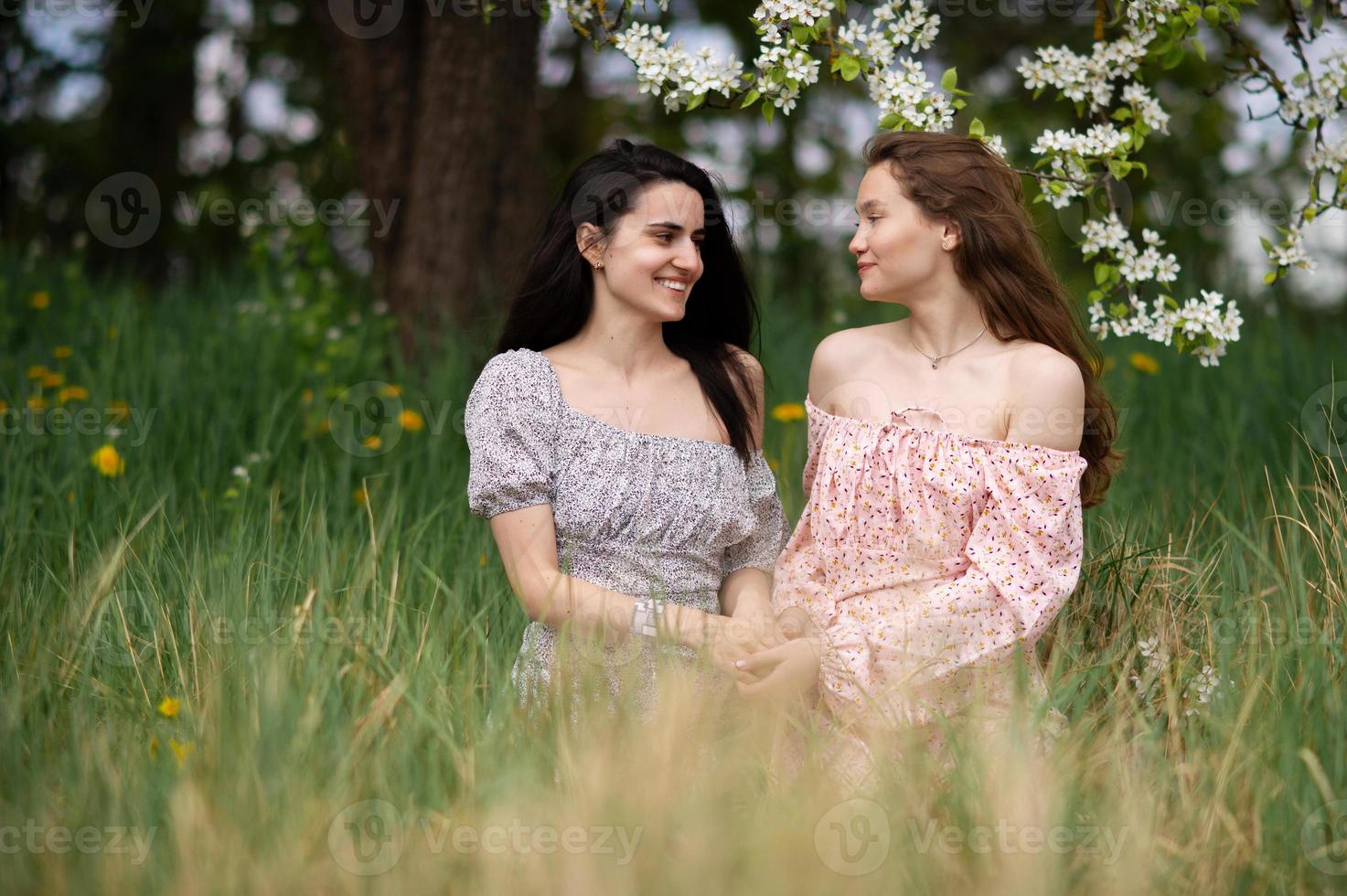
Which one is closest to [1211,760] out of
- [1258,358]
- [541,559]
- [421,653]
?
[541,559]

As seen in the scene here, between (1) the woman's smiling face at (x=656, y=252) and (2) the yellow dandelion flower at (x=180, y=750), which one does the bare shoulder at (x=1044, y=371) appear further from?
(2) the yellow dandelion flower at (x=180, y=750)

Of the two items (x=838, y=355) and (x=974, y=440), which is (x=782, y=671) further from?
(x=838, y=355)

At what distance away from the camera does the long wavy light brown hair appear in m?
2.50

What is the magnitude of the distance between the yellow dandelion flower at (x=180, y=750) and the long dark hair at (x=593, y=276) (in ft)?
3.55

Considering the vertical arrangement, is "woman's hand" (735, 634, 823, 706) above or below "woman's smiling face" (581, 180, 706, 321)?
below

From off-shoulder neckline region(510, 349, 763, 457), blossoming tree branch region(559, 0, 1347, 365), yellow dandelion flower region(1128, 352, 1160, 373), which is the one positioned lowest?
off-shoulder neckline region(510, 349, 763, 457)

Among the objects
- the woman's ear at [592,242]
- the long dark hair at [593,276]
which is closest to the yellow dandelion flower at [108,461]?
the long dark hair at [593,276]

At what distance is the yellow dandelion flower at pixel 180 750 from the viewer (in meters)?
2.00

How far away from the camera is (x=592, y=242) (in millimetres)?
2643

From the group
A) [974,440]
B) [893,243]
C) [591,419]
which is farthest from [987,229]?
[591,419]

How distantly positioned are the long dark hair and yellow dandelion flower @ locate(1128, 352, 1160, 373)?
215 centimetres

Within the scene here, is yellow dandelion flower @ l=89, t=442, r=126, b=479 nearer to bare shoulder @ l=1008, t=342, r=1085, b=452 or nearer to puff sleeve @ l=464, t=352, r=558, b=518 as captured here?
puff sleeve @ l=464, t=352, r=558, b=518

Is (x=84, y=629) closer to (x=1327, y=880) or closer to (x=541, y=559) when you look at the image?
(x=541, y=559)

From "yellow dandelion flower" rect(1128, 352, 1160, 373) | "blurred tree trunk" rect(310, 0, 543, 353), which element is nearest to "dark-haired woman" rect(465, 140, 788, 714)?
"blurred tree trunk" rect(310, 0, 543, 353)
